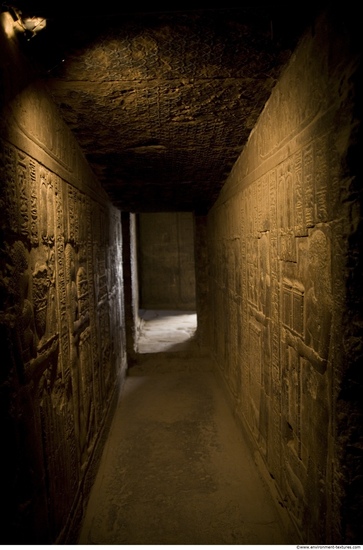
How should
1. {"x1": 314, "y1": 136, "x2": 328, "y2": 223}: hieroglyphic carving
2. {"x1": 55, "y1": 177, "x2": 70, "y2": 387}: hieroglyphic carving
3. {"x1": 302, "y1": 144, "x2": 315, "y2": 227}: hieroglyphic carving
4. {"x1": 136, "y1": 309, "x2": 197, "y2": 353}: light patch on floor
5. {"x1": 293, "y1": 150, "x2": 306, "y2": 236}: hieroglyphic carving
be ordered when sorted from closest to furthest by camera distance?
{"x1": 314, "y1": 136, "x2": 328, "y2": 223}: hieroglyphic carving < {"x1": 302, "y1": 144, "x2": 315, "y2": 227}: hieroglyphic carving < {"x1": 293, "y1": 150, "x2": 306, "y2": 236}: hieroglyphic carving < {"x1": 55, "y1": 177, "x2": 70, "y2": 387}: hieroglyphic carving < {"x1": 136, "y1": 309, "x2": 197, "y2": 353}: light patch on floor

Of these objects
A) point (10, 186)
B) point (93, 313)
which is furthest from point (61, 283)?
point (93, 313)

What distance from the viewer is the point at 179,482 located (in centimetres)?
357

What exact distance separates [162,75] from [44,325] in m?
1.85

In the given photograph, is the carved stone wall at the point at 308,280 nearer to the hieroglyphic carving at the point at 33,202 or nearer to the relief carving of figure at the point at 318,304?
the relief carving of figure at the point at 318,304

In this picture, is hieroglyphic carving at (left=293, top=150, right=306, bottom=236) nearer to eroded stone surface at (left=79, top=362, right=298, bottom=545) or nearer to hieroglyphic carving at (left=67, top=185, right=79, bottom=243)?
hieroglyphic carving at (left=67, top=185, right=79, bottom=243)

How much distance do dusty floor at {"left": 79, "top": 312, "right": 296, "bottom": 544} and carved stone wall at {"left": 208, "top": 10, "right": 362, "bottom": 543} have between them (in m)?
0.48

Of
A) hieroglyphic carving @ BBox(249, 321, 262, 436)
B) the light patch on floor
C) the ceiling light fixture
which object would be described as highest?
the ceiling light fixture

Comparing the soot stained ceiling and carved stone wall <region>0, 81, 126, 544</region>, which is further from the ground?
the soot stained ceiling

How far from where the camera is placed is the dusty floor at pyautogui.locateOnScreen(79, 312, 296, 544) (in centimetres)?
289

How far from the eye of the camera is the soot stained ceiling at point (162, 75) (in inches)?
69.2

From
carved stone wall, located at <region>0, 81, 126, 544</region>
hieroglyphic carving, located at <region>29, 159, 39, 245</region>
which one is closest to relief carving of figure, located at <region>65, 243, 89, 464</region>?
carved stone wall, located at <region>0, 81, 126, 544</region>

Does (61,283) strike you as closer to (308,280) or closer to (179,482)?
(308,280)

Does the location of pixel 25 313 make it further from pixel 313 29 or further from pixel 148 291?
pixel 148 291

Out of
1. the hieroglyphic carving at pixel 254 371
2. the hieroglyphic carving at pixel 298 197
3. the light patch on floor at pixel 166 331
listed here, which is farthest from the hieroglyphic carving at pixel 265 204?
the light patch on floor at pixel 166 331
